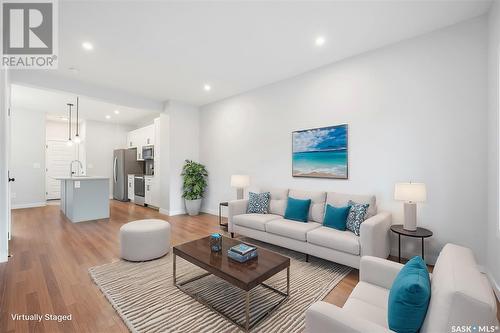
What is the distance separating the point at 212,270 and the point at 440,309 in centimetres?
157

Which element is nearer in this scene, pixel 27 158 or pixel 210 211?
pixel 210 211

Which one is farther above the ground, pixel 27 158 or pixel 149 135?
pixel 149 135

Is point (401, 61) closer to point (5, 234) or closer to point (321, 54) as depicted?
point (321, 54)

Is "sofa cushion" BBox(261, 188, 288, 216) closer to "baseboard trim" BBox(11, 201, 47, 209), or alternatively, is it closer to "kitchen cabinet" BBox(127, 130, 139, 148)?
"kitchen cabinet" BBox(127, 130, 139, 148)

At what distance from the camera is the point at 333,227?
9.93 feet

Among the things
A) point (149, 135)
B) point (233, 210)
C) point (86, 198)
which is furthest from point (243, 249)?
point (149, 135)

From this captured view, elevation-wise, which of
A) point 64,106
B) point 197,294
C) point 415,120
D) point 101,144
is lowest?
point 197,294

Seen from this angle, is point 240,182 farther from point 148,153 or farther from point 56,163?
point 56,163

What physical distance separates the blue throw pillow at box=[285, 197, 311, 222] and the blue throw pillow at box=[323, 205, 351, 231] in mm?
358

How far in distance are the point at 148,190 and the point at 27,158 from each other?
11.2ft

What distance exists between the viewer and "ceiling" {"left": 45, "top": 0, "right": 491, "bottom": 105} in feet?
7.97

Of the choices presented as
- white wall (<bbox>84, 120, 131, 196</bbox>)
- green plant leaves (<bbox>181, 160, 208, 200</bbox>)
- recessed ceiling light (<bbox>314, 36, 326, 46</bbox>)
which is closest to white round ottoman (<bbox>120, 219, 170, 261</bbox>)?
green plant leaves (<bbox>181, 160, 208, 200</bbox>)

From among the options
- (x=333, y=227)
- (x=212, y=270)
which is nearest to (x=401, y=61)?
(x=333, y=227)

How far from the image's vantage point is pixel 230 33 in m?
2.89
